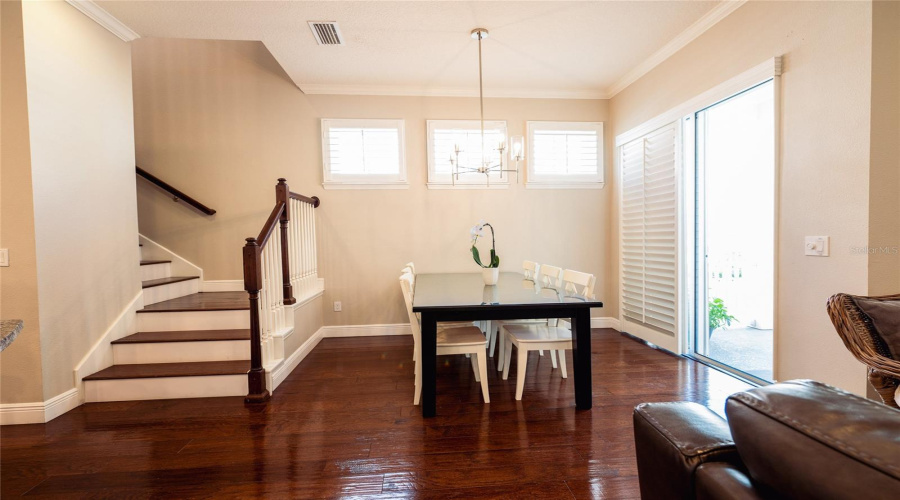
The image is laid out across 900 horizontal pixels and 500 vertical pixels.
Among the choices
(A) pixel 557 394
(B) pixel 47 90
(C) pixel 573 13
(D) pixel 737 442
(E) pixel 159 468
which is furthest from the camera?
(C) pixel 573 13

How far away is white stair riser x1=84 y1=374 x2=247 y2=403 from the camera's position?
270 centimetres

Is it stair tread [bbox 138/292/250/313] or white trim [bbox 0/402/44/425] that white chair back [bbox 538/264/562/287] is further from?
white trim [bbox 0/402/44/425]

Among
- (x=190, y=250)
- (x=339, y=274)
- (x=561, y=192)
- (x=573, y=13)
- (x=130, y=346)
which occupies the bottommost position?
(x=130, y=346)

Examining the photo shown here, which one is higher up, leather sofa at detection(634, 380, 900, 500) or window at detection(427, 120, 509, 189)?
window at detection(427, 120, 509, 189)

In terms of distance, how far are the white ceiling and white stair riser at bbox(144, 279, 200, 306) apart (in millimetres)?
2187

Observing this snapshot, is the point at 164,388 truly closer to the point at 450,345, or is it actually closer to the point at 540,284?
the point at 450,345

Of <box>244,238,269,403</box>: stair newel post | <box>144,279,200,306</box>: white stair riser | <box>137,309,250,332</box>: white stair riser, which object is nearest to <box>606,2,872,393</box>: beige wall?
→ <box>244,238,269,403</box>: stair newel post

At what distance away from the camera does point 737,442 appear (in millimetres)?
634

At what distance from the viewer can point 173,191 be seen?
404 centimetres

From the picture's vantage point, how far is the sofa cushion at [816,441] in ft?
1.51

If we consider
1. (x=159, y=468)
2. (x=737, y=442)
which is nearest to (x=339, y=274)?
(x=159, y=468)

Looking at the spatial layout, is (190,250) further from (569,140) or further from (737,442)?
(737,442)

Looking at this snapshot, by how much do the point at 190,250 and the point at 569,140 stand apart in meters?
4.48

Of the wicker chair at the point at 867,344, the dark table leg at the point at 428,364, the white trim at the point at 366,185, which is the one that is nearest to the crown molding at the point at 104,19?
the white trim at the point at 366,185
